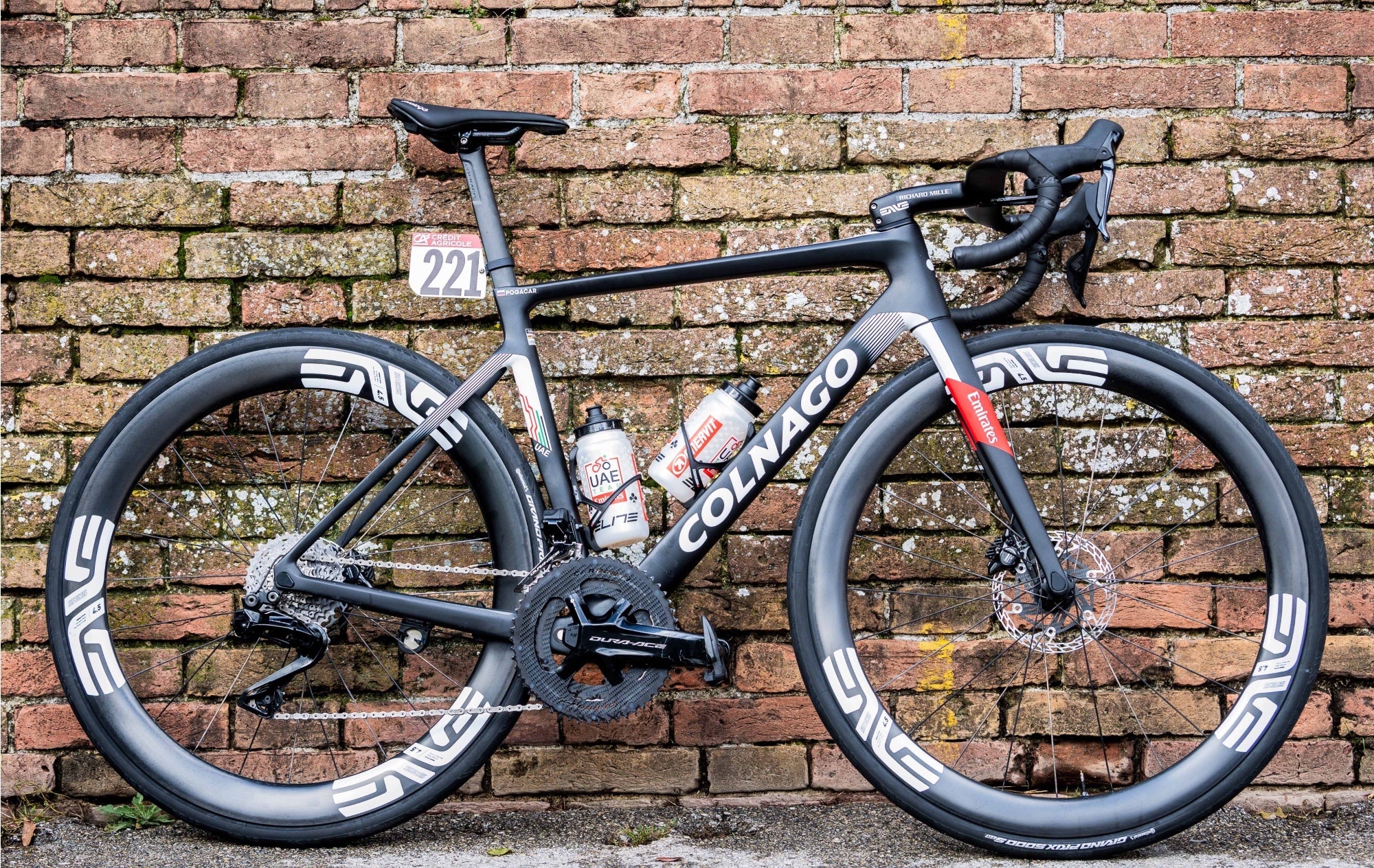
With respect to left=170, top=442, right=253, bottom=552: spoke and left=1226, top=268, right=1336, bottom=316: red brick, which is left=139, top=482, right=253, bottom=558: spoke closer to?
left=170, top=442, right=253, bottom=552: spoke

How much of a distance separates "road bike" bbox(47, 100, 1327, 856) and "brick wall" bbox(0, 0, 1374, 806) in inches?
7.8

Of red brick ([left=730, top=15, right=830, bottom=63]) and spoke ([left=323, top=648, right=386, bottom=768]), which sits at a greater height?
red brick ([left=730, top=15, right=830, bottom=63])

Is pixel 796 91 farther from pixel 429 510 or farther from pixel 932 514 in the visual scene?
pixel 429 510

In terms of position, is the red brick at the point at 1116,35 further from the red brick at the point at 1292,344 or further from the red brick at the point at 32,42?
the red brick at the point at 32,42

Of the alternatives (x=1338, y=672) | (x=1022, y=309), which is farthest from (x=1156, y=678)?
(x=1022, y=309)

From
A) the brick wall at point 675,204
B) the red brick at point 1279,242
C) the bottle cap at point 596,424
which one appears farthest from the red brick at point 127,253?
the red brick at point 1279,242

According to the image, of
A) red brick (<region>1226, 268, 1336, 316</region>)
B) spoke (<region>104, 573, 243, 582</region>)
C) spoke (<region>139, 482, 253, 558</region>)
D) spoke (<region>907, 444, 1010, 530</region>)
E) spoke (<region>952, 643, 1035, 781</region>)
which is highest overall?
red brick (<region>1226, 268, 1336, 316</region>)

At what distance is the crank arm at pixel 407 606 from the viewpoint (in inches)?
76.8

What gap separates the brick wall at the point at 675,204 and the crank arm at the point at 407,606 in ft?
1.34

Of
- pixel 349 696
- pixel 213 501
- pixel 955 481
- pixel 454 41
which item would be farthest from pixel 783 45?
pixel 349 696

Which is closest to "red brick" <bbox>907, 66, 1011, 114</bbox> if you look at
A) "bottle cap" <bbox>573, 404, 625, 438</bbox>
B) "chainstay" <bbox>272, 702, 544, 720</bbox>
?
"bottle cap" <bbox>573, 404, 625, 438</bbox>

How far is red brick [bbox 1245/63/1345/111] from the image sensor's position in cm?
223

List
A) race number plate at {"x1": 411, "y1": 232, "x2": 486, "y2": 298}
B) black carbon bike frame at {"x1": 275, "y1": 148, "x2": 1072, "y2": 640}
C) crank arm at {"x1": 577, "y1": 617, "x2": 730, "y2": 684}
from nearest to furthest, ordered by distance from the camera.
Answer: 1. crank arm at {"x1": 577, "y1": 617, "x2": 730, "y2": 684}
2. black carbon bike frame at {"x1": 275, "y1": 148, "x2": 1072, "y2": 640}
3. race number plate at {"x1": 411, "y1": 232, "x2": 486, "y2": 298}

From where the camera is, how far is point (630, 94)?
7.37 ft
